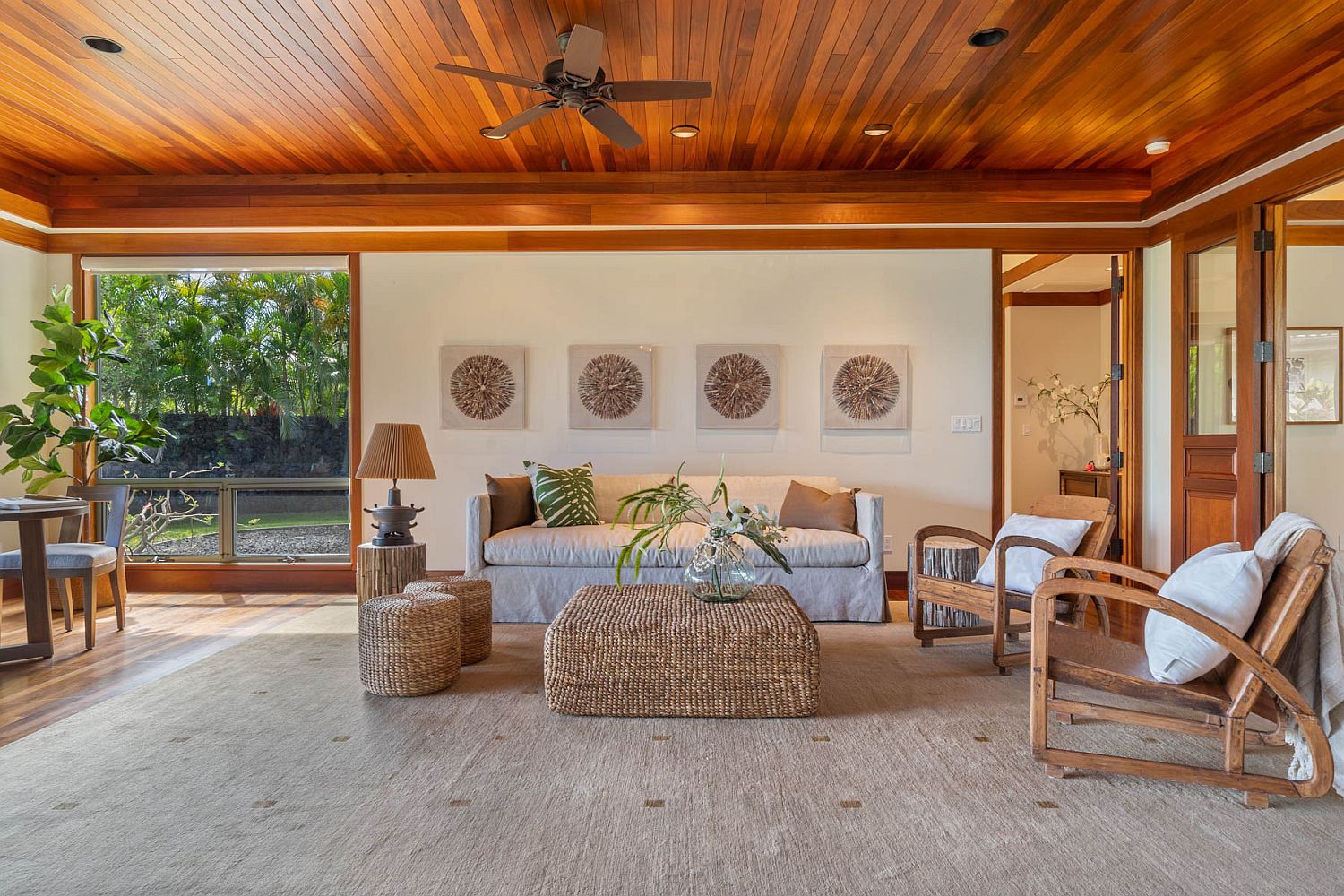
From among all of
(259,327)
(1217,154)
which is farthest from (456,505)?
(1217,154)

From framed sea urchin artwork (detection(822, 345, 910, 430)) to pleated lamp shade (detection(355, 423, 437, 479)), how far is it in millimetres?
2727

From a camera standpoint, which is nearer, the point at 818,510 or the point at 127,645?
the point at 127,645

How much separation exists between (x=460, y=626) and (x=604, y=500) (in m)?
1.73

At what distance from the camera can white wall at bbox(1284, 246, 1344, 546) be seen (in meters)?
5.49

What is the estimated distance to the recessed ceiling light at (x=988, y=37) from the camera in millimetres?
3484

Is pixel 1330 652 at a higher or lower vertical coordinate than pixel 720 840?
higher

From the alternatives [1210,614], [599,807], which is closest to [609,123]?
[599,807]

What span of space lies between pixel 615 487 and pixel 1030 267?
176 inches

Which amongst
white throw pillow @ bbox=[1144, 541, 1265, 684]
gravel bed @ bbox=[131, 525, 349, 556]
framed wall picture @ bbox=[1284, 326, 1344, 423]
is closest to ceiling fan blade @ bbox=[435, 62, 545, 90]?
white throw pillow @ bbox=[1144, 541, 1265, 684]

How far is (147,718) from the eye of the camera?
120 inches

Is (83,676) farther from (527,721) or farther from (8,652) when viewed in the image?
(527,721)

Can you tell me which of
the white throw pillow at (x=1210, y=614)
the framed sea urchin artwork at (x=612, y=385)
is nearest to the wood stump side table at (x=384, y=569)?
the framed sea urchin artwork at (x=612, y=385)

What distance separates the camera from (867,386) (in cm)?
564

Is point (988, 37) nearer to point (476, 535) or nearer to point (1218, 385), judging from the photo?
point (1218, 385)
